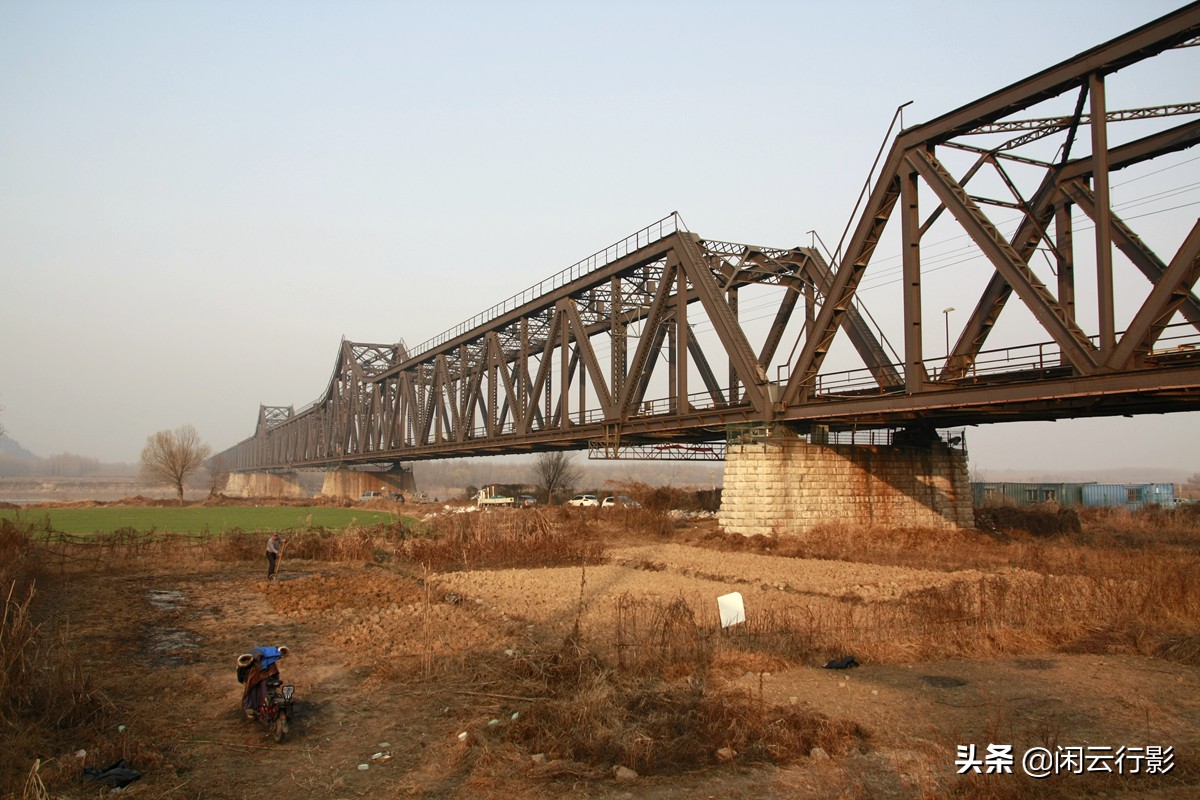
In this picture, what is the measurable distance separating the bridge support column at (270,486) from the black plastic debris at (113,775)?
466ft

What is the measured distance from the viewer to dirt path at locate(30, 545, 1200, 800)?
7.23 meters

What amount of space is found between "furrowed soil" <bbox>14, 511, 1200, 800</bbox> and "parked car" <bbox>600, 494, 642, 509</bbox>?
2497cm

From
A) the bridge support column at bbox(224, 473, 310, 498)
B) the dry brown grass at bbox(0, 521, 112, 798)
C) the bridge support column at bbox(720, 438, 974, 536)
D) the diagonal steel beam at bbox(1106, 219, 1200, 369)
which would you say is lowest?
the bridge support column at bbox(224, 473, 310, 498)

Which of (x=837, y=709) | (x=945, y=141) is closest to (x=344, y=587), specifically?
(x=837, y=709)

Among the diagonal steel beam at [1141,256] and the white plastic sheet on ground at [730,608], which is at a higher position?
the diagonal steel beam at [1141,256]

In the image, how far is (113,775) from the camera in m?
7.19

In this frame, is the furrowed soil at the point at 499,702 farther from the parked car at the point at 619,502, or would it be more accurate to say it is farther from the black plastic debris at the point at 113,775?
the parked car at the point at 619,502

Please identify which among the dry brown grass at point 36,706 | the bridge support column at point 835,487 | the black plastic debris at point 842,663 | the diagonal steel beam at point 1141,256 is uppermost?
the diagonal steel beam at point 1141,256

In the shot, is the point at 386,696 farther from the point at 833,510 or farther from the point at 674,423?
the point at 674,423

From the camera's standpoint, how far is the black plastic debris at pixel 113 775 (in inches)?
280

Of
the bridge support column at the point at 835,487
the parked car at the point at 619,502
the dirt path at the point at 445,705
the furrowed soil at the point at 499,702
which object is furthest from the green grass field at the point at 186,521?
the dirt path at the point at 445,705

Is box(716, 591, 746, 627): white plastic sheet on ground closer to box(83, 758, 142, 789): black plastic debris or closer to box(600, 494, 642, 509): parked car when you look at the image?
box(83, 758, 142, 789): black plastic debris

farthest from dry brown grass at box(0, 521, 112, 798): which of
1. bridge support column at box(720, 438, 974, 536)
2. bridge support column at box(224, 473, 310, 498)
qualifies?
bridge support column at box(224, 473, 310, 498)

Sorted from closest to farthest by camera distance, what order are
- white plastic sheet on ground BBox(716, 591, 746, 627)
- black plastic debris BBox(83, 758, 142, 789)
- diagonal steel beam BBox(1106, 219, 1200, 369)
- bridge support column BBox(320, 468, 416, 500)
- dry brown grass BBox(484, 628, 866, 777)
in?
black plastic debris BBox(83, 758, 142, 789) < dry brown grass BBox(484, 628, 866, 777) < white plastic sheet on ground BBox(716, 591, 746, 627) < diagonal steel beam BBox(1106, 219, 1200, 369) < bridge support column BBox(320, 468, 416, 500)
